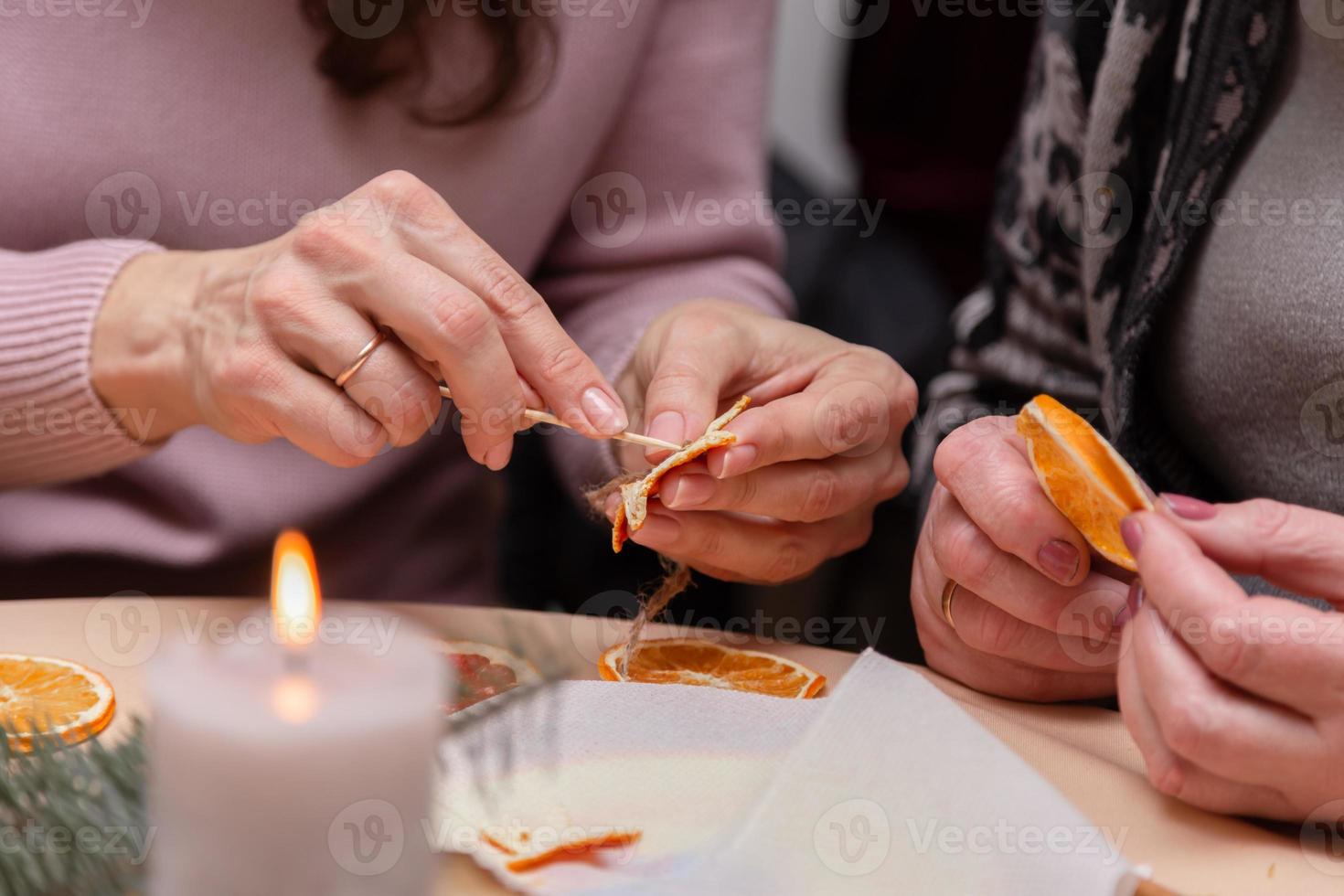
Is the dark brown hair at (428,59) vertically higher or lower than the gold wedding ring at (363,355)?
higher

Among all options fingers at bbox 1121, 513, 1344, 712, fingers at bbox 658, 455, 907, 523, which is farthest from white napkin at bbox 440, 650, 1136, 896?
fingers at bbox 658, 455, 907, 523

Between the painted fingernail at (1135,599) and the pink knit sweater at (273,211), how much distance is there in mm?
564

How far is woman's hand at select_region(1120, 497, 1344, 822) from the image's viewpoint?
599mm

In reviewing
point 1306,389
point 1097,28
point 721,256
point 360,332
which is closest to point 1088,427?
point 1306,389

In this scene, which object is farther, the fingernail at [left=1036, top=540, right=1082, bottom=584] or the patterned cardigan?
the patterned cardigan

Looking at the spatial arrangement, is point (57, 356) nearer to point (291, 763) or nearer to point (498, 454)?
point (498, 454)

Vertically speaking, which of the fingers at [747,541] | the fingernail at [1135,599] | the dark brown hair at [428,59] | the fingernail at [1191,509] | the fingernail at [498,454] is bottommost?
the fingers at [747,541]

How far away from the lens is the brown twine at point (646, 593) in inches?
33.7

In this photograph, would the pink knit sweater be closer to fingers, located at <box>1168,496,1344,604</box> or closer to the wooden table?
the wooden table

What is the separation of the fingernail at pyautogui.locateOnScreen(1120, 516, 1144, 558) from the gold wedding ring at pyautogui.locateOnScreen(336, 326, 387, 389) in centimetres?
48

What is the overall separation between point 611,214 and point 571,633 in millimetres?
638

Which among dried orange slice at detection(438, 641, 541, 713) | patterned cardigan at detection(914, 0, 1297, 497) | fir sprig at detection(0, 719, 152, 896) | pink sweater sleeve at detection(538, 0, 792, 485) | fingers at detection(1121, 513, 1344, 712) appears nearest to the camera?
fir sprig at detection(0, 719, 152, 896)

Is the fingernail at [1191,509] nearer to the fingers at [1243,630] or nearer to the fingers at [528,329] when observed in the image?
the fingers at [1243,630]

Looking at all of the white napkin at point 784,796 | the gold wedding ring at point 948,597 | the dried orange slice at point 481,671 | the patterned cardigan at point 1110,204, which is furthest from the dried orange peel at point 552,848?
the patterned cardigan at point 1110,204
